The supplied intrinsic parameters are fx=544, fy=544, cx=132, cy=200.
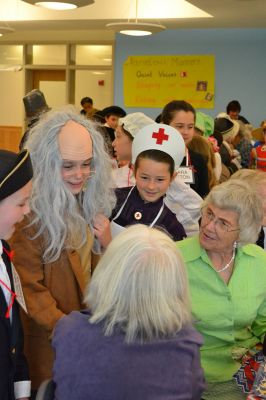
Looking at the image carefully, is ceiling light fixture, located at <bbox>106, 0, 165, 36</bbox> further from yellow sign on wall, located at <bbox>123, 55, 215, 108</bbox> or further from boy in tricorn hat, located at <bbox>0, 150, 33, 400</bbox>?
boy in tricorn hat, located at <bbox>0, 150, 33, 400</bbox>

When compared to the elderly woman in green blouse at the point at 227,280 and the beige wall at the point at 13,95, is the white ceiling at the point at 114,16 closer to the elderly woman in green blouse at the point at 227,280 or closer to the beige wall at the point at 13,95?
the beige wall at the point at 13,95

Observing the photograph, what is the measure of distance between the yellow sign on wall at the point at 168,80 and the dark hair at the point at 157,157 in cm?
697

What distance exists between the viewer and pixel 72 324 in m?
1.49

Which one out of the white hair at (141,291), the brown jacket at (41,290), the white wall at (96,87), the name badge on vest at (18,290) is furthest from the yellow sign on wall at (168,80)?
the white hair at (141,291)

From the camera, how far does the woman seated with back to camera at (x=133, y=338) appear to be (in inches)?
55.5

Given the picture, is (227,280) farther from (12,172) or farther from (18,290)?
(12,172)

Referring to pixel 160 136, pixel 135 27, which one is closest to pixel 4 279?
pixel 160 136

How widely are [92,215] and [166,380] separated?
2.82ft

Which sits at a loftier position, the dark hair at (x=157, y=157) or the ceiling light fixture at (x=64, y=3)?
the ceiling light fixture at (x=64, y=3)

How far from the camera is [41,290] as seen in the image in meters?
1.93

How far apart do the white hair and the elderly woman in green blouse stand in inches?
23.7

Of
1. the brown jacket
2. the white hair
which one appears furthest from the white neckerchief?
the white hair

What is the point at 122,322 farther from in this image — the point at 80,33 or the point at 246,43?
the point at 80,33

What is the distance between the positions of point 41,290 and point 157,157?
3.39ft
